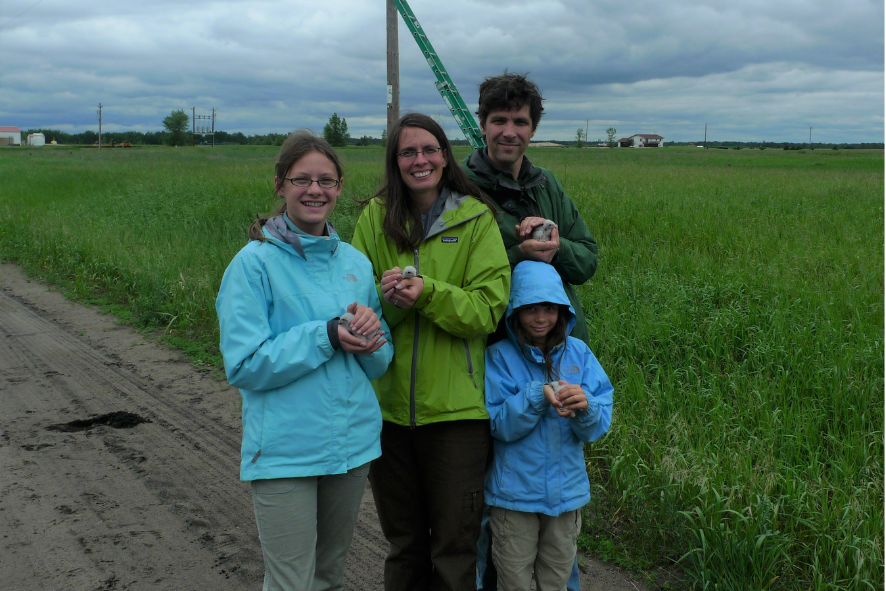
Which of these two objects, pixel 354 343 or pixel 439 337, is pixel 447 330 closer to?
pixel 439 337

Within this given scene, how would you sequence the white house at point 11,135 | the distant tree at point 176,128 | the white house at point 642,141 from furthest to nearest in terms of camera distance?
the white house at point 642,141
the white house at point 11,135
the distant tree at point 176,128

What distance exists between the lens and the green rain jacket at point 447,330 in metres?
2.21

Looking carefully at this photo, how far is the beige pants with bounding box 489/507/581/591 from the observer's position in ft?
7.59

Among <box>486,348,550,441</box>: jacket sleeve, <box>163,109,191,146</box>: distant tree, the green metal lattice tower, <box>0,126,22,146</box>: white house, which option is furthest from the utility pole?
<box>0,126,22,146</box>: white house

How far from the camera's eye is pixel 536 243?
7.75 feet

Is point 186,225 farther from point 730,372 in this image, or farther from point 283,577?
point 283,577

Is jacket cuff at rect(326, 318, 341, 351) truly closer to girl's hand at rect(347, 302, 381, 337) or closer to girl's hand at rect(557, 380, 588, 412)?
girl's hand at rect(347, 302, 381, 337)

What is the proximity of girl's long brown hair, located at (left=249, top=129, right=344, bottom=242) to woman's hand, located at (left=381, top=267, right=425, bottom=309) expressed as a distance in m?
0.42

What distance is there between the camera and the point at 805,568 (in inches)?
106

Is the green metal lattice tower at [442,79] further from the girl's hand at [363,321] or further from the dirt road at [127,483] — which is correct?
the girl's hand at [363,321]

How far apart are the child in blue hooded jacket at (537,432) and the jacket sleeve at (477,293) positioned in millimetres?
131

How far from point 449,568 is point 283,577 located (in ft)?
1.92

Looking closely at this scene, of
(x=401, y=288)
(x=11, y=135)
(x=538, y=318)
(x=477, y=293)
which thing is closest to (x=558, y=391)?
(x=538, y=318)

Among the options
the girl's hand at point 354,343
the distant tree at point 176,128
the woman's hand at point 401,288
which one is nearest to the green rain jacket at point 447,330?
the woman's hand at point 401,288
